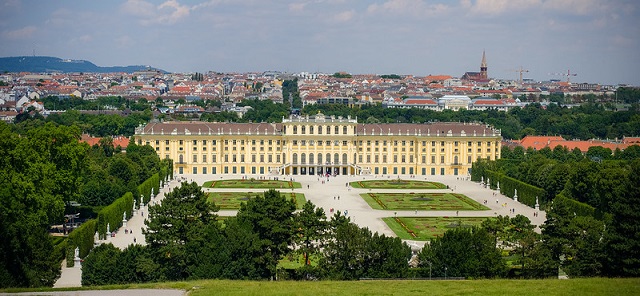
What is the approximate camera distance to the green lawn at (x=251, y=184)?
259ft

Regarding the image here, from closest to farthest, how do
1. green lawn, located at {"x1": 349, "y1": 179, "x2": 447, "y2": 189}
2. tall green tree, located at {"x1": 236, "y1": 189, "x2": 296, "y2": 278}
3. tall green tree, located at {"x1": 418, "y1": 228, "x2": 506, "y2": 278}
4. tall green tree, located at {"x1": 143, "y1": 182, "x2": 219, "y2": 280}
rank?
tall green tree, located at {"x1": 418, "y1": 228, "x2": 506, "y2": 278}
tall green tree, located at {"x1": 143, "y1": 182, "x2": 219, "y2": 280}
tall green tree, located at {"x1": 236, "y1": 189, "x2": 296, "y2": 278}
green lawn, located at {"x1": 349, "y1": 179, "x2": 447, "y2": 189}

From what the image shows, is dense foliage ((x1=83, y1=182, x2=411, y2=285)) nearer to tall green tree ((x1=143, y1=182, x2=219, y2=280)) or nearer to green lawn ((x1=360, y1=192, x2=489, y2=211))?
tall green tree ((x1=143, y1=182, x2=219, y2=280))

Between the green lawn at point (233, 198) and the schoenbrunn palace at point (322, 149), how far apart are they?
20672 millimetres

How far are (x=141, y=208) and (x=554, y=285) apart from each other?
3694 cm

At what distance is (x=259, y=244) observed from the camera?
38.1 m

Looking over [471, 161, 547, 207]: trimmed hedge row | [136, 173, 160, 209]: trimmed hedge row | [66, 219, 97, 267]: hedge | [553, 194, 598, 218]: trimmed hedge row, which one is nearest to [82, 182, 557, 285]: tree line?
[66, 219, 97, 267]: hedge

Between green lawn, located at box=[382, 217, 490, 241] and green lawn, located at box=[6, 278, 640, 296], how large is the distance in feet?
58.6

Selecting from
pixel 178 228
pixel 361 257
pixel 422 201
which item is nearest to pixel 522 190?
pixel 422 201

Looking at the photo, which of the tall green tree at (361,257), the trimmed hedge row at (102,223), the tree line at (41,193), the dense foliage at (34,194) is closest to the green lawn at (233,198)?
the trimmed hedge row at (102,223)

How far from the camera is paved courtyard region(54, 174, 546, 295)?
5159 cm

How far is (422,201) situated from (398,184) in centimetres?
1304

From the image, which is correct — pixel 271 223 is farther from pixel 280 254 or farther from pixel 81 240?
pixel 81 240

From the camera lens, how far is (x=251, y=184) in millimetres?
80812

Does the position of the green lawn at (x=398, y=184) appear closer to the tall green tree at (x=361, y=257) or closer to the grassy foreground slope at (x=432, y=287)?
the tall green tree at (x=361, y=257)
